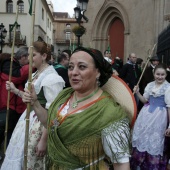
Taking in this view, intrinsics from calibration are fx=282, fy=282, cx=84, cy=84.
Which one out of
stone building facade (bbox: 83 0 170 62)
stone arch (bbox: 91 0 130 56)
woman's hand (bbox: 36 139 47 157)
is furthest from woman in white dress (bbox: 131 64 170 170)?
stone arch (bbox: 91 0 130 56)

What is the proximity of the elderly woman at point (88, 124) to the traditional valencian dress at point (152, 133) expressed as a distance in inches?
95.5

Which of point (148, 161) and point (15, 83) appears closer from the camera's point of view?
point (15, 83)

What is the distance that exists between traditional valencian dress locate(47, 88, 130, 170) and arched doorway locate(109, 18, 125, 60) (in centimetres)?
1375

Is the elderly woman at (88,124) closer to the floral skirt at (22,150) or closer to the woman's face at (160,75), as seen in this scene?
the floral skirt at (22,150)

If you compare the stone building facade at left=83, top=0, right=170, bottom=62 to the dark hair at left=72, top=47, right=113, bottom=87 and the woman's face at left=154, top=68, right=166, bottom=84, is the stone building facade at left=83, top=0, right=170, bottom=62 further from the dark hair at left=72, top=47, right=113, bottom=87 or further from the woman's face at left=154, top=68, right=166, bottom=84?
the dark hair at left=72, top=47, right=113, bottom=87

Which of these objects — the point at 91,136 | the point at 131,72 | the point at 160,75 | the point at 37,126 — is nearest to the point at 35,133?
the point at 37,126

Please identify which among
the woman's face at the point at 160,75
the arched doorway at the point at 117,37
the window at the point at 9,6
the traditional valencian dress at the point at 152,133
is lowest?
the traditional valencian dress at the point at 152,133

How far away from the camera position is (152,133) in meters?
4.35

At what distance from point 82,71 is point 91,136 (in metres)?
0.47

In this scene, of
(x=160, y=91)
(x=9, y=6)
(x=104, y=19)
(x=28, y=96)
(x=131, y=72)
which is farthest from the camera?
(x=9, y=6)

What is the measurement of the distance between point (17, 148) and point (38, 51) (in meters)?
1.09

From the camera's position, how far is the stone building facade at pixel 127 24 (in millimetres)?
10812

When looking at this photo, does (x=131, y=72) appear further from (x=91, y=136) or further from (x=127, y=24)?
(x=127, y=24)

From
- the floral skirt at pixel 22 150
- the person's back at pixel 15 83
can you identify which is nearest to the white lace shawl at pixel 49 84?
the floral skirt at pixel 22 150
